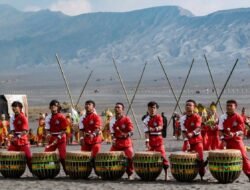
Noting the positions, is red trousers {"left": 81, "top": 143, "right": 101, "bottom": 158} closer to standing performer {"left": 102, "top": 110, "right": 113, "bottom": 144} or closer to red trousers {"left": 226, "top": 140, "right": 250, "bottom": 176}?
red trousers {"left": 226, "top": 140, "right": 250, "bottom": 176}

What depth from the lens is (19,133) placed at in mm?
16000

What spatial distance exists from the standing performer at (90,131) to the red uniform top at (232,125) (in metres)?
Result: 2.87

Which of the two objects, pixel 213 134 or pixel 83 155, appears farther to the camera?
pixel 213 134

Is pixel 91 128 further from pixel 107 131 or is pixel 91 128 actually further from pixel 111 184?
pixel 107 131

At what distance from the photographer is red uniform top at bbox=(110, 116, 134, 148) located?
15.7 meters

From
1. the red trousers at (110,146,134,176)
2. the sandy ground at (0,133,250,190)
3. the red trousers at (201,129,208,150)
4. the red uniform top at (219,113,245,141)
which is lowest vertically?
the sandy ground at (0,133,250,190)

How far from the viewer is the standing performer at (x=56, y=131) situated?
1590 cm

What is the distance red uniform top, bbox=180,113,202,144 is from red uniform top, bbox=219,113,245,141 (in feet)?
1.93

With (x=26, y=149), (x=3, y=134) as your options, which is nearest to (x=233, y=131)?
(x=26, y=149)

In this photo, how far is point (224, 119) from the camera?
15.2m

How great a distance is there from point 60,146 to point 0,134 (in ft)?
39.7

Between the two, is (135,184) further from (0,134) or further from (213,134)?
(0,134)

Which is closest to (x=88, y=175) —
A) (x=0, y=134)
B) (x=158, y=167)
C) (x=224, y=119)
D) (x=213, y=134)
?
(x=158, y=167)

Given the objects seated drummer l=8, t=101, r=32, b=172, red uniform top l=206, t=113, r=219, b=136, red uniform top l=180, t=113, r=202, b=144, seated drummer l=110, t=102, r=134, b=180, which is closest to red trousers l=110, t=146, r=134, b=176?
seated drummer l=110, t=102, r=134, b=180
